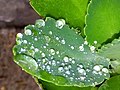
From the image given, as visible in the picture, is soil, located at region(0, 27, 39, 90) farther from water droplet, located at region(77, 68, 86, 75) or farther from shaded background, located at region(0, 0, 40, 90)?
water droplet, located at region(77, 68, 86, 75)

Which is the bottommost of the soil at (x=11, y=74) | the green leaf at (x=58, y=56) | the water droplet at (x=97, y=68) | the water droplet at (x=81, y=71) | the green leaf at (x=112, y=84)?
the green leaf at (x=112, y=84)

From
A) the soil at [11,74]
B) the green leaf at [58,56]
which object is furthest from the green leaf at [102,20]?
the soil at [11,74]

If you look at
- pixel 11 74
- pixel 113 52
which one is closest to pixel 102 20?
pixel 113 52

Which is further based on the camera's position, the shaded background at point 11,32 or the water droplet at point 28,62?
the shaded background at point 11,32

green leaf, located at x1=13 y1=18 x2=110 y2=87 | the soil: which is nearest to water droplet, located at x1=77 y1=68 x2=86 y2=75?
green leaf, located at x1=13 y1=18 x2=110 y2=87

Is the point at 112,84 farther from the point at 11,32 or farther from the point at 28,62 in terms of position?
the point at 11,32

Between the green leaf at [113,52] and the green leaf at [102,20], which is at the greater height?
the green leaf at [102,20]

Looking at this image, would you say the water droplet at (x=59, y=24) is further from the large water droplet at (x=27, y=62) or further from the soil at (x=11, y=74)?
the soil at (x=11, y=74)
